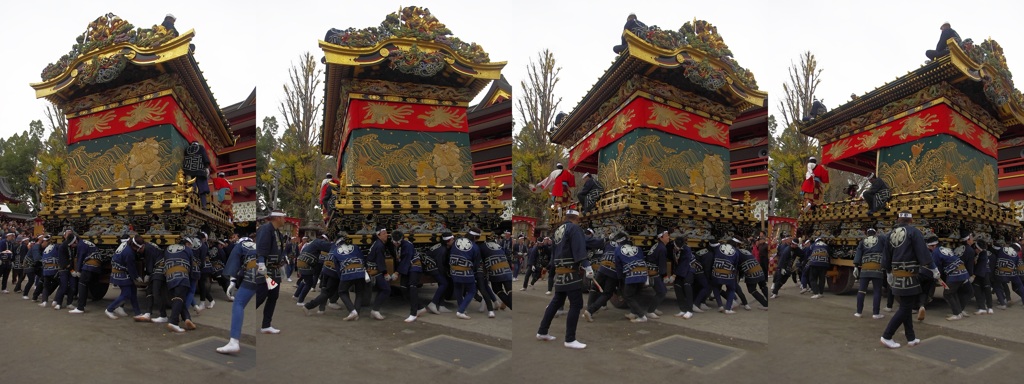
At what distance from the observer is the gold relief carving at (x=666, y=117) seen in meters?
11.7

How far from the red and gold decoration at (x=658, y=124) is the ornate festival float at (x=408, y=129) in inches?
117

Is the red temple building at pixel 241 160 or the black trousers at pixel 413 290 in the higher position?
the red temple building at pixel 241 160

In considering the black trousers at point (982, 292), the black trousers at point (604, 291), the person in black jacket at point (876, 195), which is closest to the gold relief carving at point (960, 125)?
the person in black jacket at point (876, 195)

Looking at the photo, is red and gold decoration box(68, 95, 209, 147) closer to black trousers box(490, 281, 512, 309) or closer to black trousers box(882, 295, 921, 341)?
black trousers box(490, 281, 512, 309)

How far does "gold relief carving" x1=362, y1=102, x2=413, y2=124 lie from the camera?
1069 cm

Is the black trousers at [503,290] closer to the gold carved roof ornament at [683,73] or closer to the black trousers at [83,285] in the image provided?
the gold carved roof ornament at [683,73]

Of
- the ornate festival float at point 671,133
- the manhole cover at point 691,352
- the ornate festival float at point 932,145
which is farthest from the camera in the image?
the ornate festival float at point 932,145

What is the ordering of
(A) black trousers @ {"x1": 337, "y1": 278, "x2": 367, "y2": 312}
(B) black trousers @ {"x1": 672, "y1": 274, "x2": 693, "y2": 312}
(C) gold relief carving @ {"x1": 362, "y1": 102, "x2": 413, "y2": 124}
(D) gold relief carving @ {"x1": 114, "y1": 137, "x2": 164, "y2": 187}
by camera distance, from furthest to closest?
(D) gold relief carving @ {"x1": 114, "y1": 137, "x2": 164, "y2": 187} → (C) gold relief carving @ {"x1": 362, "y1": 102, "x2": 413, "y2": 124} → (B) black trousers @ {"x1": 672, "y1": 274, "x2": 693, "y2": 312} → (A) black trousers @ {"x1": 337, "y1": 278, "x2": 367, "y2": 312}

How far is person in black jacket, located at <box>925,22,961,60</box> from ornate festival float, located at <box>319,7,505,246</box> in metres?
9.19

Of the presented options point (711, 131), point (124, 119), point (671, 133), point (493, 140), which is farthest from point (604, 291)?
point (124, 119)

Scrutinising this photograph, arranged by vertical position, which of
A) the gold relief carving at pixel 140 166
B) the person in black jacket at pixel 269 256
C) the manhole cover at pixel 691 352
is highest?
→ the gold relief carving at pixel 140 166

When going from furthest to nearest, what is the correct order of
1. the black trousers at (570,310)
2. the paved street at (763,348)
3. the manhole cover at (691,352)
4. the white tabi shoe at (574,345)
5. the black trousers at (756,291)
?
the black trousers at (756,291), the white tabi shoe at (574,345), the black trousers at (570,310), the manhole cover at (691,352), the paved street at (763,348)

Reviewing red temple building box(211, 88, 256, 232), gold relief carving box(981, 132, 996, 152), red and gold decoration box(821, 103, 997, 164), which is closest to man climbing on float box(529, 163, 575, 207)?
red temple building box(211, 88, 256, 232)

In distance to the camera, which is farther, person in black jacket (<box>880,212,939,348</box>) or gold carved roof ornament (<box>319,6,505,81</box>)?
gold carved roof ornament (<box>319,6,505,81</box>)
